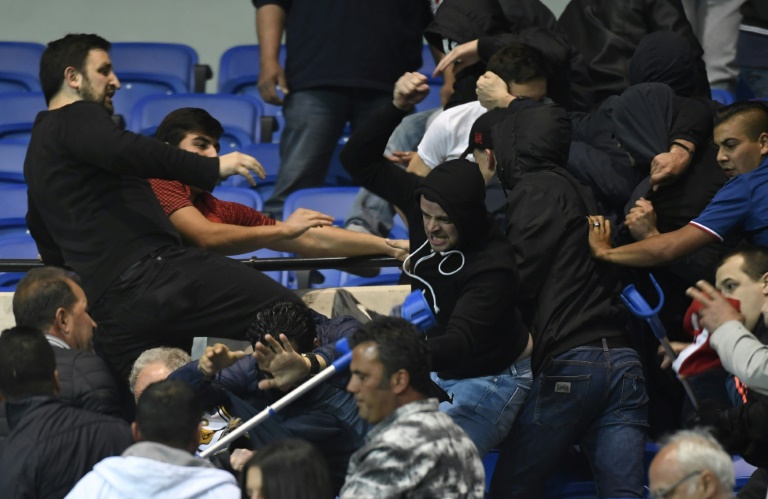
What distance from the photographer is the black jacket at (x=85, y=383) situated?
4555 mm

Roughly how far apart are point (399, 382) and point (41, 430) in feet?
3.69

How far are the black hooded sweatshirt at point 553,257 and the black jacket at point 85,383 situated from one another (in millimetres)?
1489

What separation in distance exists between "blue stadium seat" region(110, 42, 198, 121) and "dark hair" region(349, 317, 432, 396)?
4834 millimetres

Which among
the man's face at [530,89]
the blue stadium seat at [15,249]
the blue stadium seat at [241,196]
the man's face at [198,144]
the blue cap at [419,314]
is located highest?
the man's face at [530,89]

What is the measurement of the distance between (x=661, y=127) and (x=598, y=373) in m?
1.19

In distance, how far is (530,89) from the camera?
5738mm

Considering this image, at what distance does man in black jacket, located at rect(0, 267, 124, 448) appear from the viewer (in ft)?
15.0

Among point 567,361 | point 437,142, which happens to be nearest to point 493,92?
point 437,142

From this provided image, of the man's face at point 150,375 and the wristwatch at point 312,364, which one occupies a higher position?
the wristwatch at point 312,364

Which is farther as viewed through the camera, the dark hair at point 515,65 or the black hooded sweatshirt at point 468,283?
the dark hair at point 515,65

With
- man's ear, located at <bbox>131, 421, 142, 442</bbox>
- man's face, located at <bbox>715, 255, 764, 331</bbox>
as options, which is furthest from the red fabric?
man's face, located at <bbox>715, 255, 764, 331</bbox>

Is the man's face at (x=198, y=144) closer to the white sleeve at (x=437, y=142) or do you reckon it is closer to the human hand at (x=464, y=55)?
the white sleeve at (x=437, y=142)

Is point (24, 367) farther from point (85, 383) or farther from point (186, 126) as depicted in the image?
point (186, 126)

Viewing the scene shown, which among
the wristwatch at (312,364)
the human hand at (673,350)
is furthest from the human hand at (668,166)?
the wristwatch at (312,364)
